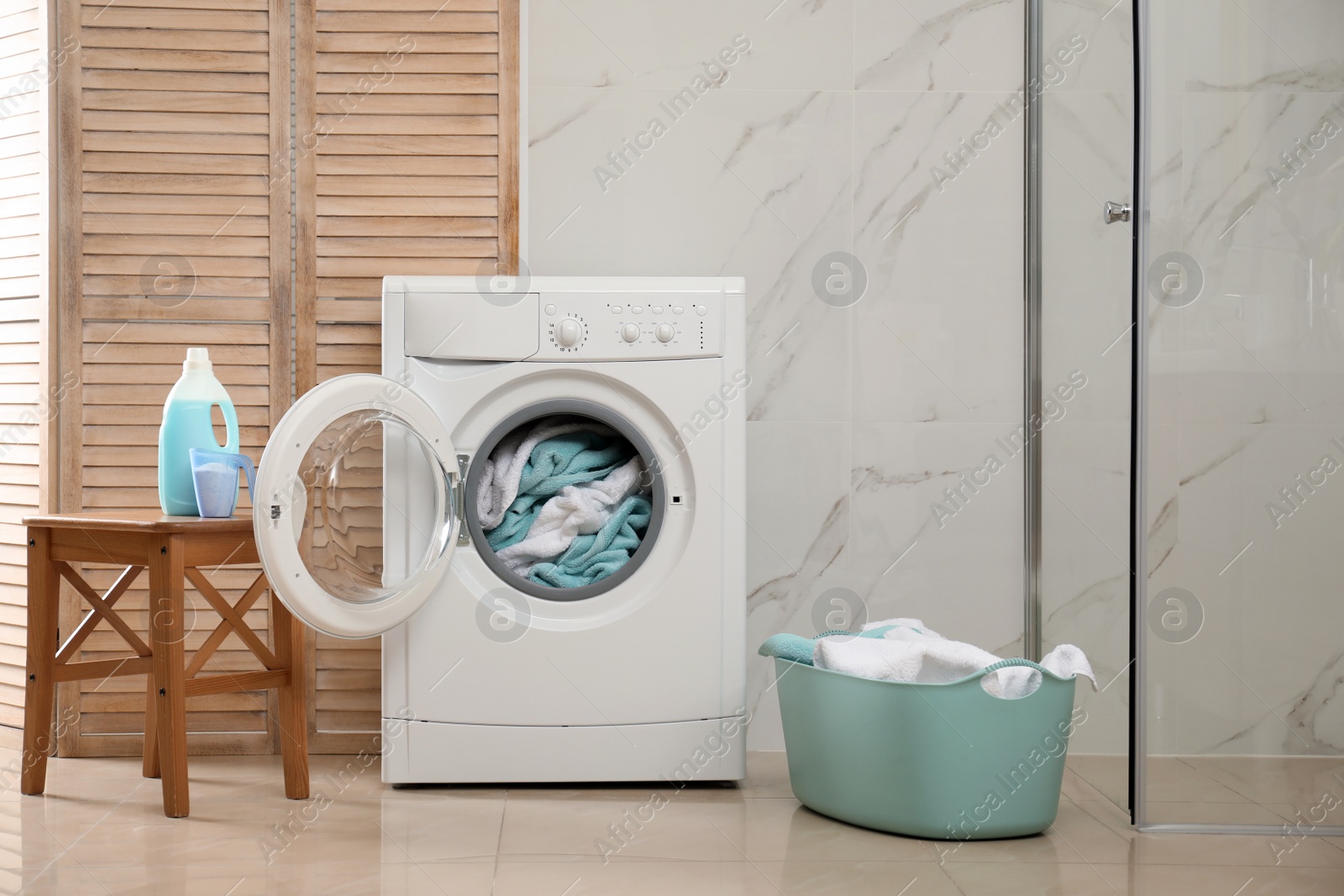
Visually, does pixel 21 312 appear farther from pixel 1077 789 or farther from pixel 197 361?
pixel 1077 789

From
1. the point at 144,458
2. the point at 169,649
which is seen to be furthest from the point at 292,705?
the point at 144,458

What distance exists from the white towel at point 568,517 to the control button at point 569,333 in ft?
0.84

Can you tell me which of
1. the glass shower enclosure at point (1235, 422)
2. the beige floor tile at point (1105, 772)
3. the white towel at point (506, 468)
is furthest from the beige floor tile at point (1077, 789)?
the white towel at point (506, 468)

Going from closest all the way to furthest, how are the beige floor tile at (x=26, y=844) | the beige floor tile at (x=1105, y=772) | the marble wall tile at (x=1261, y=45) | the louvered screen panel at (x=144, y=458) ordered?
the beige floor tile at (x=26, y=844) → the marble wall tile at (x=1261, y=45) → the beige floor tile at (x=1105, y=772) → the louvered screen panel at (x=144, y=458)

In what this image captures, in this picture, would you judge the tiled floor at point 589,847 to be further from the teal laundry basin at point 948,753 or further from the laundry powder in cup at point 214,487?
the laundry powder in cup at point 214,487

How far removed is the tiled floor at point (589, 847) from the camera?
1446mm

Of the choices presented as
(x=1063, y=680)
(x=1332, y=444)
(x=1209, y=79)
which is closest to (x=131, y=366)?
(x=1063, y=680)

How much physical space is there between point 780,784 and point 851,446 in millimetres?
732

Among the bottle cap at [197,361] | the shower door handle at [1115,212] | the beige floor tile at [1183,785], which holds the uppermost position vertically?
the shower door handle at [1115,212]

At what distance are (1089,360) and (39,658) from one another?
201 centimetres

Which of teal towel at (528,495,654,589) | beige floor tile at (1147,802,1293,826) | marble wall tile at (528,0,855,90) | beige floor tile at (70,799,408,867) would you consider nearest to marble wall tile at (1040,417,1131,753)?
beige floor tile at (1147,802,1293,826)

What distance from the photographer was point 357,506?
6.04 feet

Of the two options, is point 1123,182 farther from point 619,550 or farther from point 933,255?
point 619,550

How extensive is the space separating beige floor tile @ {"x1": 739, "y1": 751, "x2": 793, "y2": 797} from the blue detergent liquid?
3.65ft
